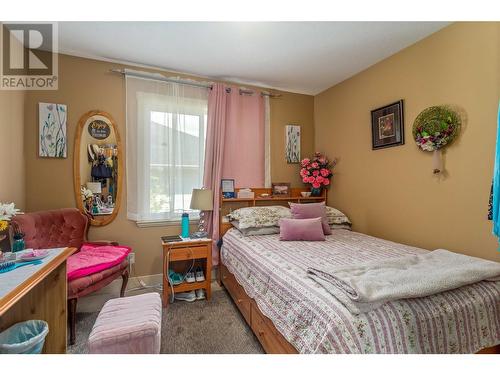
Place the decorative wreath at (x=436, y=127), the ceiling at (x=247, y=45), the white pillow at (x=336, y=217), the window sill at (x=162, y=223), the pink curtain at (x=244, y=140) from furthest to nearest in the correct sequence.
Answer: the pink curtain at (x=244, y=140) → the white pillow at (x=336, y=217) → the window sill at (x=162, y=223) → the ceiling at (x=247, y=45) → the decorative wreath at (x=436, y=127)

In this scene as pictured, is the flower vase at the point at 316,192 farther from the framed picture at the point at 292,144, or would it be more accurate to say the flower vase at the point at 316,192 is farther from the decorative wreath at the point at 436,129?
the decorative wreath at the point at 436,129

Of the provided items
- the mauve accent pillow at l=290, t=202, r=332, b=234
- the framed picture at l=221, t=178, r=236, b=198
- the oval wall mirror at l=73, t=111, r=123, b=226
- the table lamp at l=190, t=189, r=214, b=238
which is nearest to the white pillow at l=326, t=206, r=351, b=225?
the mauve accent pillow at l=290, t=202, r=332, b=234

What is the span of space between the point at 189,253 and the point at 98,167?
136 cm

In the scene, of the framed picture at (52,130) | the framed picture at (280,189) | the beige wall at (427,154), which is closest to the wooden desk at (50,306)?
the framed picture at (52,130)

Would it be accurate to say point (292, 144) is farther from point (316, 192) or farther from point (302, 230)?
point (302, 230)

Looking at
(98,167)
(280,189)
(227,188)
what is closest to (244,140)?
(227,188)

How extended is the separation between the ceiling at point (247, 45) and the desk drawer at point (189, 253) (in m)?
2.04

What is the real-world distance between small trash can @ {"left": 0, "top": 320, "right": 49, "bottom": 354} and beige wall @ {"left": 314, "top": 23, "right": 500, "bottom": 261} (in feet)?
9.63

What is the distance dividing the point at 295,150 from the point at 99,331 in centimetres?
296

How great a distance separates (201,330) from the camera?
1909 mm

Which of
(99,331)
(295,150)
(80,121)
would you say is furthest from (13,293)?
(295,150)

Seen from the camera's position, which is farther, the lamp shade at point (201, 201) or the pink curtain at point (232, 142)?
the pink curtain at point (232, 142)

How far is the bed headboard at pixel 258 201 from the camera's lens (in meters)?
2.92
